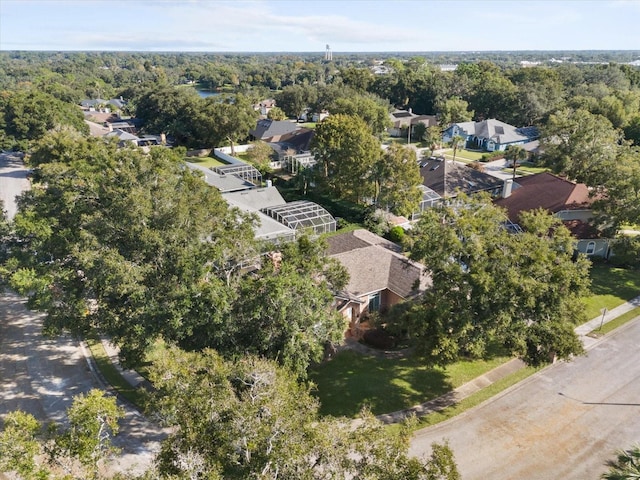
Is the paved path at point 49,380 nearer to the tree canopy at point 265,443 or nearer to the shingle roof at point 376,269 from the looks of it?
the tree canopy at point 265,443

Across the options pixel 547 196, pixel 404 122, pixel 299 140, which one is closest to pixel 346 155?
pixel 547 196

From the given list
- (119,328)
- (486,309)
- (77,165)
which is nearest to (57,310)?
(119,328)

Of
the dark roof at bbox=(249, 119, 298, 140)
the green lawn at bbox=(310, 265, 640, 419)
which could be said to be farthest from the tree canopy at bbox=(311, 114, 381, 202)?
the dark roof at bbox=(249, 119, 298, 140)

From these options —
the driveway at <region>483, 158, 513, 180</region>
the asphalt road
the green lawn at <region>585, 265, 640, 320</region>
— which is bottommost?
the asphalt road

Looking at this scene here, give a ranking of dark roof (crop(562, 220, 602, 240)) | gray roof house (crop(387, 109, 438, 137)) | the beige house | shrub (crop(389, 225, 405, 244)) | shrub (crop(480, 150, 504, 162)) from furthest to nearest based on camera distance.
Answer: gray roof house (crop(387, 109, 438, 137)) < shrub (crop(480, 150, 504, 162)) < shrub (crop(389, 225, 405, 244)) < dark roof (crop(562, 220, 602, 240)) < the beige house

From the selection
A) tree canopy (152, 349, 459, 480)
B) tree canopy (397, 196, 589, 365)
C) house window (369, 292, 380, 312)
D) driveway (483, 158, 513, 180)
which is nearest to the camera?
tree canopy (152, 349, 459, 480)

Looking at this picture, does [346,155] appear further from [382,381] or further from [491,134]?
[491,134]

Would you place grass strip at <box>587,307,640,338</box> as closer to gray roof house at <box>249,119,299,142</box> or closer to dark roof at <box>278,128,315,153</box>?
dark roof at <box>278,128,315,153</box>
